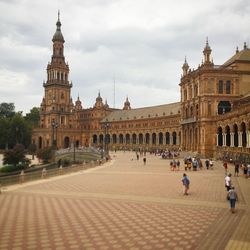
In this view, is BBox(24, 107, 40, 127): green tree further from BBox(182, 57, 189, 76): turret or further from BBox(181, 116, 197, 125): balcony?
BBox(181, 116, 197, 125): balcony

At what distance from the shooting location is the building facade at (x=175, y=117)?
62750mm

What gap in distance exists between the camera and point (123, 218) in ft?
57.9

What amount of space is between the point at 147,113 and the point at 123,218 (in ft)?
352

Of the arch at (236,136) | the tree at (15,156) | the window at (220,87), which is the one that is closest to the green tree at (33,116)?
the tree at (15,156)

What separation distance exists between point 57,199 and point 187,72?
65020mm

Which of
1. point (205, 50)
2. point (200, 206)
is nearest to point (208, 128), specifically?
point (205, 50)

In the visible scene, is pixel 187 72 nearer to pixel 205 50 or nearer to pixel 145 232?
pixel 205 50

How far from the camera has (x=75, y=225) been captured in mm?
16266

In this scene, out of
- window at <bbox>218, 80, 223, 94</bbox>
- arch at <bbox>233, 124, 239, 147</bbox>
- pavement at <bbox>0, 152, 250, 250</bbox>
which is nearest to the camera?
pavement at <bbox>0, 152, 250, 250</bbox>

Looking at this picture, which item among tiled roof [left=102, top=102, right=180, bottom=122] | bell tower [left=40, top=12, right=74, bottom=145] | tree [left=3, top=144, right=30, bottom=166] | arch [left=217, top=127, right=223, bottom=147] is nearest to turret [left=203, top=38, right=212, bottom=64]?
arch [left=217, top=127, right=223, bottom=147]

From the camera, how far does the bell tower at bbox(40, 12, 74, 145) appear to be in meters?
133

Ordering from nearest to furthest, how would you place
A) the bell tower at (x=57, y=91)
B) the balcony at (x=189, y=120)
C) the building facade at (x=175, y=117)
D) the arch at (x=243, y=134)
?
the arch at (x=243, y=134)
the building facade at (x=175, y=117)
the balcony at (x=189, y=120)
the bell tower at (x=57, y=91)

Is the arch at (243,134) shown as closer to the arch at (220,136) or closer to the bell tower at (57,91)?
the arch at (220,136)

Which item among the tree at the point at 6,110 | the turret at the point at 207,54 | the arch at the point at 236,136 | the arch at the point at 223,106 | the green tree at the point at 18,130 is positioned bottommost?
the arch at the point at 236,136
